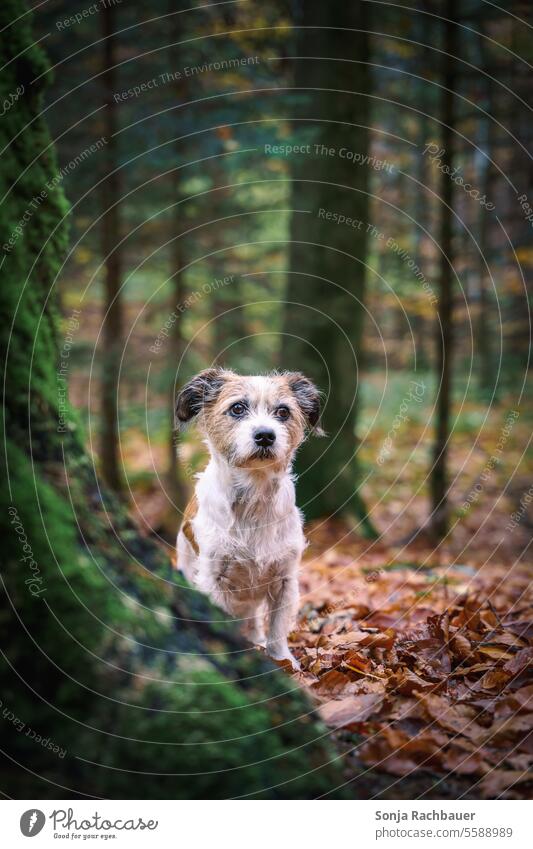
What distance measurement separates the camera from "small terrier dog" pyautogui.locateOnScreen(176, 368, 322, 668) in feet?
15.7

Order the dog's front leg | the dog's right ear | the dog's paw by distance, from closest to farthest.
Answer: the dog's paw
the dog's front leg
the dog's right ear

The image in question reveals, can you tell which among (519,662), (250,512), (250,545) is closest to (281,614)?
(250,545)

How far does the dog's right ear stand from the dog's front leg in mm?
1456

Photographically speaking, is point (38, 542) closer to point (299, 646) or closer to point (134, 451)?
point (299, 646)

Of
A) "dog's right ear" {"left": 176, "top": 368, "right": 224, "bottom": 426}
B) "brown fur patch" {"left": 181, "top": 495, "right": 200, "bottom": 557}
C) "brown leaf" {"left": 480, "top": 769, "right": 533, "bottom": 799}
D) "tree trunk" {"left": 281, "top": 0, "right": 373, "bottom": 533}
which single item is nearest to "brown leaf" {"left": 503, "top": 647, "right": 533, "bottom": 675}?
"brown leaf" {"left": 480, "top": 769, "right": 533, "bottom": 799}

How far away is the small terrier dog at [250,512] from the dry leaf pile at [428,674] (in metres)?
0.51

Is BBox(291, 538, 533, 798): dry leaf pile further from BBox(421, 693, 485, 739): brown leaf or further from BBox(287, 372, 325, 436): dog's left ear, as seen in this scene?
BBox(287, 372, 325, 436): dog's left ear

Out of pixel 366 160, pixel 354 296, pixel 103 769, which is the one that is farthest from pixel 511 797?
pixel 366 160

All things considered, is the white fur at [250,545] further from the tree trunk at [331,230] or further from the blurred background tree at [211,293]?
the tree trunk at [331,230]

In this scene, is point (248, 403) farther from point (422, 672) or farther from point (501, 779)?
point (501, 779)

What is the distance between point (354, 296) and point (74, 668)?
861 cm

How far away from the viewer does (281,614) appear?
4.84 m

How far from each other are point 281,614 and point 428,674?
1.20 meters

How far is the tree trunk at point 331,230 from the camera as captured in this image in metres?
10.3
